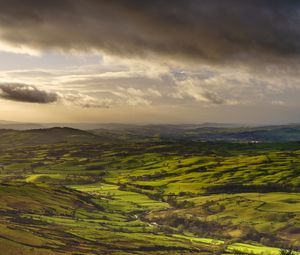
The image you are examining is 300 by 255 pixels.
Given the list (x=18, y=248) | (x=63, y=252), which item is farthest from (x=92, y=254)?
(x=18, y=248)

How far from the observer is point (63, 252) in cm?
19462

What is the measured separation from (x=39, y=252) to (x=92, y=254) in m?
21.9

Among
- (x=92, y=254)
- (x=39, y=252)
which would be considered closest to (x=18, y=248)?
(x=39, y=252)

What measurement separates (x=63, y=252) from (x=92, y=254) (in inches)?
481

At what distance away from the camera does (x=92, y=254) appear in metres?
199

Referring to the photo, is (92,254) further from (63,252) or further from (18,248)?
(18,248)

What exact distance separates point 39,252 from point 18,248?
840 centimetres

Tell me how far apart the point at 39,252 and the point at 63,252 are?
9686mm

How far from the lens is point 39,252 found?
626ft

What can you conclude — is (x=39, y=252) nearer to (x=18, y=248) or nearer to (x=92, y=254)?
(x=18, y=248)

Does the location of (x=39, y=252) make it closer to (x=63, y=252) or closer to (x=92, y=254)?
(x=63, y=252)

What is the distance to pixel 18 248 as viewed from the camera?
190 m

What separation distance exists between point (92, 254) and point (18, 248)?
29.9m
